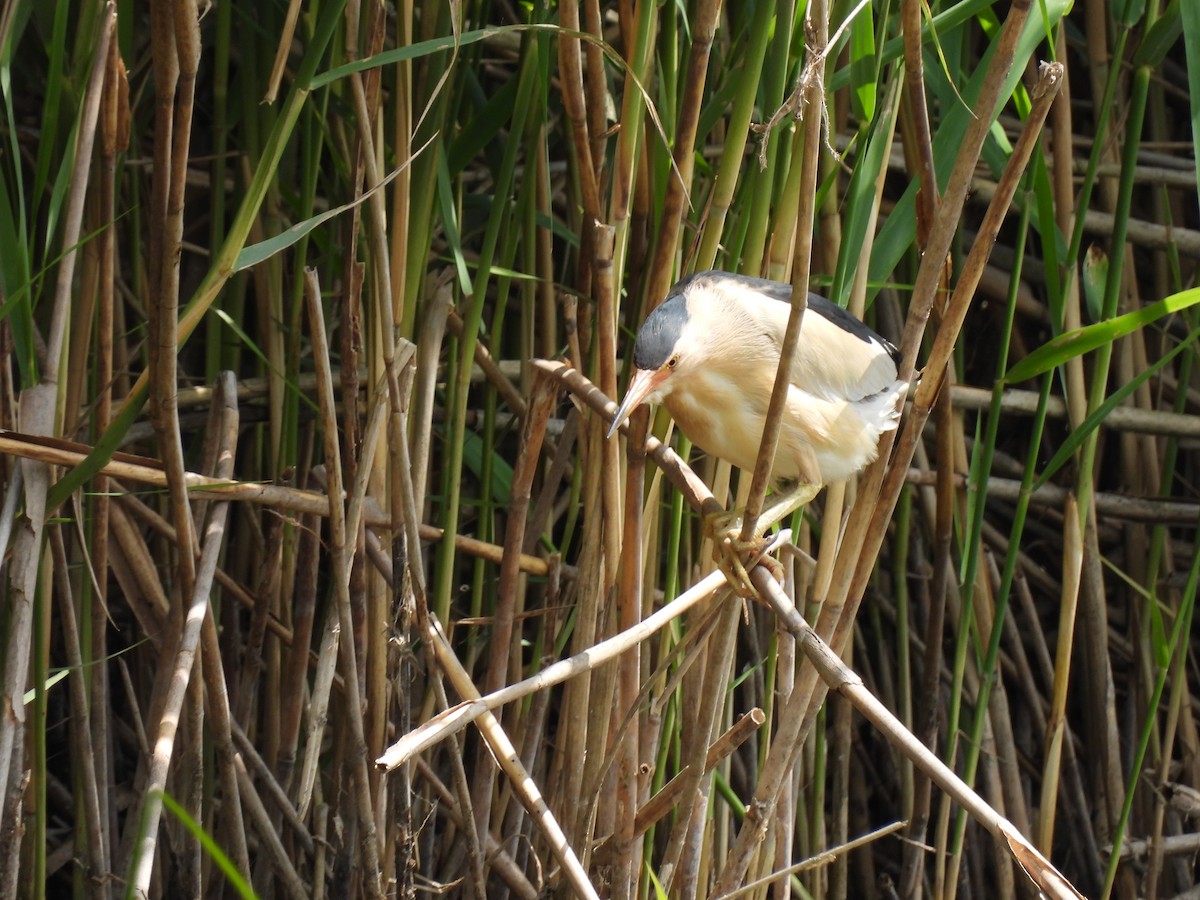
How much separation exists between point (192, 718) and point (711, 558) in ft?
2.06

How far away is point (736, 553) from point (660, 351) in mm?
228

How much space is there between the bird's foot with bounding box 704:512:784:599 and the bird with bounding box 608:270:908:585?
46 mm

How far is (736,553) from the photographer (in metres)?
1.27

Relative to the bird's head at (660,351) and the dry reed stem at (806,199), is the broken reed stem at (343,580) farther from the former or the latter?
the dry reed stem at (806,199)

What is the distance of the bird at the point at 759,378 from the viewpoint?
4.47 feet

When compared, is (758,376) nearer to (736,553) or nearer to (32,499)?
(736,553)

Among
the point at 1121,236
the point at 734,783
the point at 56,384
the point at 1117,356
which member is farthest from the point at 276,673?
the point at 1117,356

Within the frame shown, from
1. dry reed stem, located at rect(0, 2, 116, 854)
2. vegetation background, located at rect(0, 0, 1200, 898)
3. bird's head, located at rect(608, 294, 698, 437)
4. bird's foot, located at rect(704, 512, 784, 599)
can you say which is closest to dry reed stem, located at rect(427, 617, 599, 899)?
vegetation background, located at rect(0, 0, 1200, 898)

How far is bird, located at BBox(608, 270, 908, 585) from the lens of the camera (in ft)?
4.47

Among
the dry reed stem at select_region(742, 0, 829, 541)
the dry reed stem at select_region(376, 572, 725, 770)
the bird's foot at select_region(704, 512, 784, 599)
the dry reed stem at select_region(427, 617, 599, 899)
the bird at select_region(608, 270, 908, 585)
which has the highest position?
the dry reed stem at select_region(742, 0, 829, 541)

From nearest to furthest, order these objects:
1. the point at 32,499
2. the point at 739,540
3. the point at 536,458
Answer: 1. the point at 739,540
2. the point at 32,499
3. the point at 536,458

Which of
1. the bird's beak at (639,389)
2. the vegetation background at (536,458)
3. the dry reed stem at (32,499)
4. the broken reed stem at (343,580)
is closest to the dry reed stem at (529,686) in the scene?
the vegetation background at (536,458)

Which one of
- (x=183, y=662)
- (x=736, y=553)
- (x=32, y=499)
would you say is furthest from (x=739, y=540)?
(x=32, y=499)

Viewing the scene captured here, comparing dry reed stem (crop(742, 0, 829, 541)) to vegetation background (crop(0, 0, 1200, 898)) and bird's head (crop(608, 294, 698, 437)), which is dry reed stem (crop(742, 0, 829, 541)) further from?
bird's head (crop(608, 294, 698, 437))
